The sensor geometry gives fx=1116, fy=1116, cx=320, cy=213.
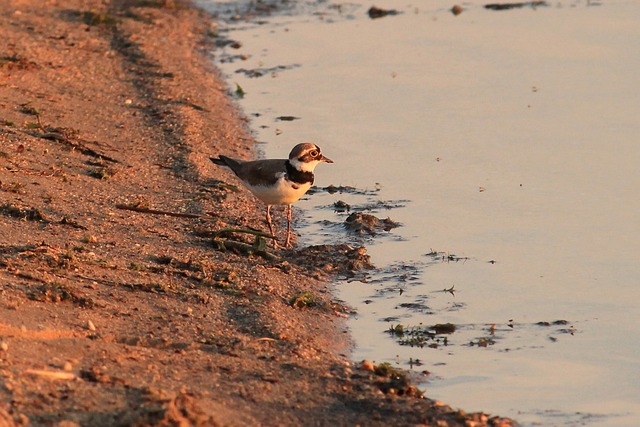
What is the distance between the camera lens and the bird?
9.31 m

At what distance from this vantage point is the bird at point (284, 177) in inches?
367

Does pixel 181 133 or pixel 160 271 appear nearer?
pixel 160 271

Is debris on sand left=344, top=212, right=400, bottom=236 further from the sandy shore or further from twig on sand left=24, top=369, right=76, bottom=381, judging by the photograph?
twig on sand left=24, top=369, right=76, bottom=381

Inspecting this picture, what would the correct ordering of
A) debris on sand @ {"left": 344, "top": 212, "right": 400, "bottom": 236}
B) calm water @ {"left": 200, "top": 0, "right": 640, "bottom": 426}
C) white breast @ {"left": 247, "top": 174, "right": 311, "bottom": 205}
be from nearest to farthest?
calm water @ {"left": 200, "top": 0, "right": 640, "bottom": 426}
white breast @ {"left": 247, "top": 174, "right": 311, "bottom": 205}
debris on sand @ {"left": 344, "top": 212, "right": 400, "bottom": 236}

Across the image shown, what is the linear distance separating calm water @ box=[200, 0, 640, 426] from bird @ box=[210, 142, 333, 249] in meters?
0.59

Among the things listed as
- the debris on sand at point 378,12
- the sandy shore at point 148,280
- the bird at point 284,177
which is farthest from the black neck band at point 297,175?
the debris on sand at point 378,12

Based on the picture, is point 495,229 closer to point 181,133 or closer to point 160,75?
point 181,133

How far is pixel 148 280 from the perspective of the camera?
25.9ft

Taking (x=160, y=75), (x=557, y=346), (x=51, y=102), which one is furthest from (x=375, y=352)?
(x=160, y=75)

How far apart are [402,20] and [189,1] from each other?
3.72 meters

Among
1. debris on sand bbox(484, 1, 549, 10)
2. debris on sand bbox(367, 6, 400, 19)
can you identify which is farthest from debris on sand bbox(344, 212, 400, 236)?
debris on sand bbox(484, 1, 549, 10)

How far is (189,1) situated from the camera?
18875 mm

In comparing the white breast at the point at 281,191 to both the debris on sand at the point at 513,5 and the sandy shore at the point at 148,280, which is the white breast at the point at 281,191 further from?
the debris on sand at the point at 513,5

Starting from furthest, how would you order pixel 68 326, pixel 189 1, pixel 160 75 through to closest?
pixel 189 1, pixel 160 75, pixel 68 326
